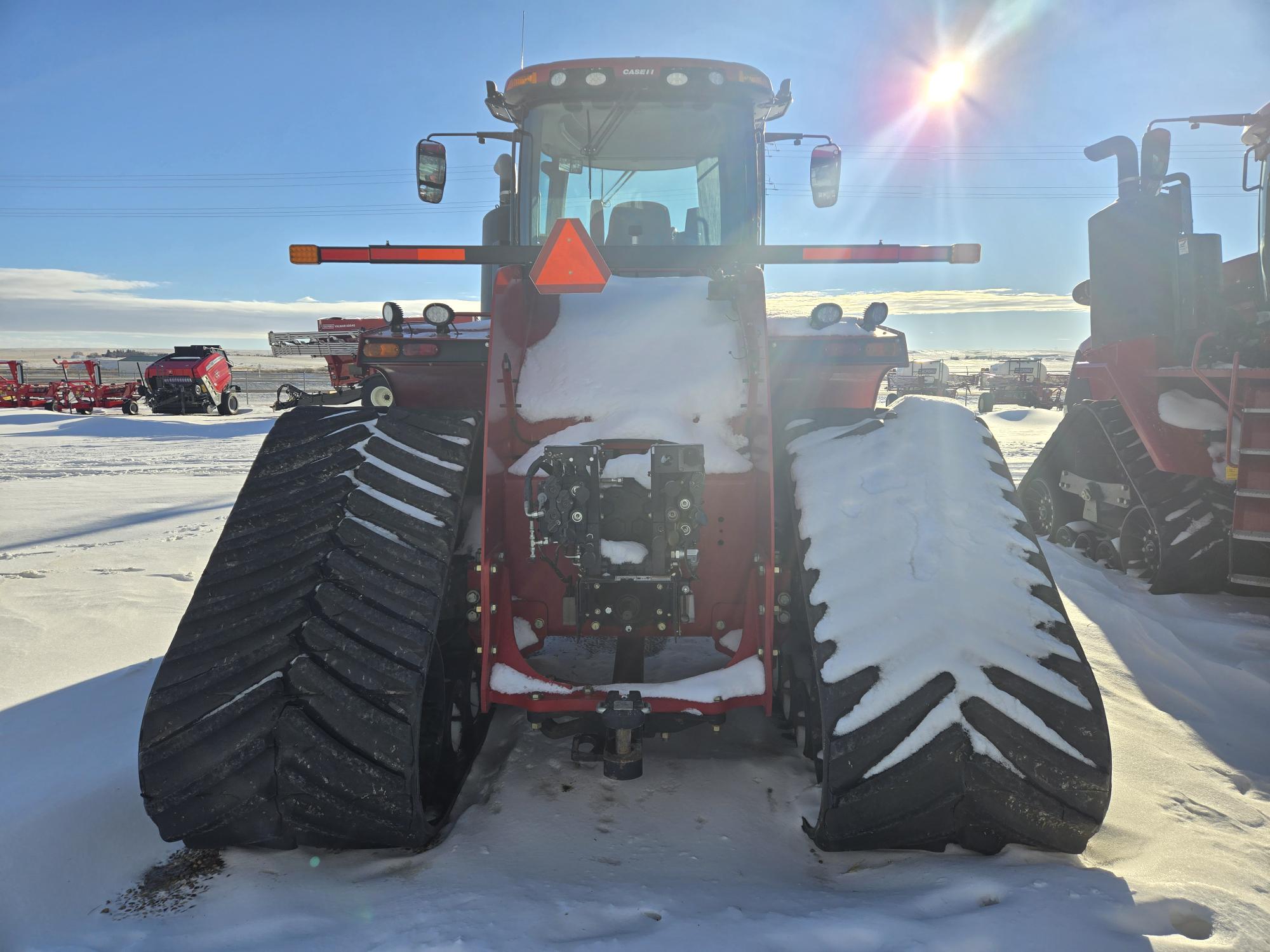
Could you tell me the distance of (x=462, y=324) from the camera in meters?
4.21

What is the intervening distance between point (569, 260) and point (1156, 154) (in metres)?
5.91

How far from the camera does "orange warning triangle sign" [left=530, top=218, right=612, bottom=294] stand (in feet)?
9.44

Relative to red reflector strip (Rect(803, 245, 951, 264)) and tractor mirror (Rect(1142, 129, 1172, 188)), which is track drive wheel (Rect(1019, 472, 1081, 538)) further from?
red reflector strip (Rect(803, 245, 951, 264))

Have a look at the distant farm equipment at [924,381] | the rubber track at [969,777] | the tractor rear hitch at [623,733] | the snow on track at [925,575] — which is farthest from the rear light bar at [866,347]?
the distant farm equipment at [924,381]

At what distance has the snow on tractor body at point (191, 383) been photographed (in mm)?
25281

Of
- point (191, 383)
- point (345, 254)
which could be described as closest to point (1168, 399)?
point (345, 254)

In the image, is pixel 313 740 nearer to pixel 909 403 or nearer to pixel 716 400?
pixel 716 400

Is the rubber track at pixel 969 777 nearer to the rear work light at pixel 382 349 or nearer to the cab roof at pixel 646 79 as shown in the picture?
the rear work light at pixel 382 349

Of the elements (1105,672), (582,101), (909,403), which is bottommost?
(1105,672)

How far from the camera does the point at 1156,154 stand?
252 inches

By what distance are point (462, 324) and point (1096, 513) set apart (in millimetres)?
5716

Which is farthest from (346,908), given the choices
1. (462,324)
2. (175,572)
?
(175,572)

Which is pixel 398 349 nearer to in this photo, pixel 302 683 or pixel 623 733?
pixel 302 683

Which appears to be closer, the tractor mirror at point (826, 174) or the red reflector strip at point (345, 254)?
the red reflector strip at point (345, 254)
